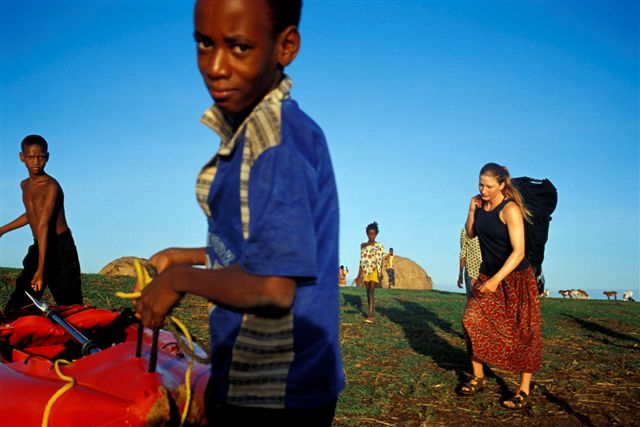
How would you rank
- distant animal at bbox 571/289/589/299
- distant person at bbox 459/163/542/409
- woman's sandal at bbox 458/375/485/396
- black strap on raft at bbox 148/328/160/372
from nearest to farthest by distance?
black strap on raft at bbox 148/328/160/372 → distant person at bbox 459/163/542/409 → woman's sandal at bbox 458/375/485/396 → distant animal at bbox 571/289/589/299

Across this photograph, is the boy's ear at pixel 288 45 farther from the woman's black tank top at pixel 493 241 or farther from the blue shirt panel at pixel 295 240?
the woman's black tank top at pixel 493 241

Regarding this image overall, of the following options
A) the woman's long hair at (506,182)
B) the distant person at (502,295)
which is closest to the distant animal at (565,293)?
the distant person at (502,295)

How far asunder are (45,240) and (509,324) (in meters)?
5.26

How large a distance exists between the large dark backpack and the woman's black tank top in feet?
0.85

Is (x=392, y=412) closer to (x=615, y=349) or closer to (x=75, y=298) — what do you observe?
(x=75, y=298)

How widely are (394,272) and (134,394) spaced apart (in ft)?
114

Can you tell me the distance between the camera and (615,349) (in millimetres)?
10273

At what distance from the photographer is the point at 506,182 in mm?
6789

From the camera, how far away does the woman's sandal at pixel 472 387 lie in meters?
6.72

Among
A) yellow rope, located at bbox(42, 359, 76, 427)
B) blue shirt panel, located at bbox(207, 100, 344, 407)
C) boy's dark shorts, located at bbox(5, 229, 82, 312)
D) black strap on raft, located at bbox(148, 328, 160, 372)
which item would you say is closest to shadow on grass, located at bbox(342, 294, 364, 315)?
boy's dark shorts, located at bbox(5, 229, 82, 312)

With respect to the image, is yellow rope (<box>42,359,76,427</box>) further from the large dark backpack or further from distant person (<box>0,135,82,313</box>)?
the large dark backpack

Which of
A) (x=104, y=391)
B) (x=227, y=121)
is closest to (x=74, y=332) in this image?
(x=104, y=391)

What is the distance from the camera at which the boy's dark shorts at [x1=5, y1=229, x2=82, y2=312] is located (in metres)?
6.95

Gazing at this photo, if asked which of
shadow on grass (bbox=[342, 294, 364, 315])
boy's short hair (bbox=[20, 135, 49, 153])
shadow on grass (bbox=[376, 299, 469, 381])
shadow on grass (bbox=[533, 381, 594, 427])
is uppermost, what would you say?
boy's short hair (bbox=[20, 135, 49, 153])
